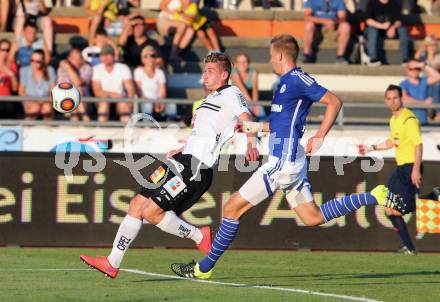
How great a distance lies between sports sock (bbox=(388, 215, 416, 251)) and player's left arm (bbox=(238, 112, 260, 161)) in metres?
5.09

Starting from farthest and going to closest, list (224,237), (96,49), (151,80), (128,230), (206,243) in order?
(96,49) < (151,80) < (206,243) < (128,230) < (224,237)

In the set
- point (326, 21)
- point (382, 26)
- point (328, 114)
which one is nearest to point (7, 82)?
point (326, 21)

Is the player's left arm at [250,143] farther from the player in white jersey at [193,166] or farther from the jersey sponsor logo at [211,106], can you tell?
the jersey sponsor logo at [211,106]

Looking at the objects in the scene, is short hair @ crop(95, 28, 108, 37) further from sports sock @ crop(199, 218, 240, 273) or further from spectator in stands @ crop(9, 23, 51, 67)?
sports sock @ crop(199, 218, 240, 273)

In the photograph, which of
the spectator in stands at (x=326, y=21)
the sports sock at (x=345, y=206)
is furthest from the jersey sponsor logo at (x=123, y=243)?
the spectator in stands at (x=326, y=21)

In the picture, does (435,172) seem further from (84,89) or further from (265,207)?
(84,89)

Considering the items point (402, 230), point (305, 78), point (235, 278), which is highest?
point (305, 78)

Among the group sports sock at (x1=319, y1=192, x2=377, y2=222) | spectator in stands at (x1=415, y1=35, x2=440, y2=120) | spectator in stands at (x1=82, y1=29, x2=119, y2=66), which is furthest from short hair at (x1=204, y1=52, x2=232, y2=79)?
spectator in stands at (x1=415, y1=35, x2=440, y2=120)

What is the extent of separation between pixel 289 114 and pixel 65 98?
412 cm

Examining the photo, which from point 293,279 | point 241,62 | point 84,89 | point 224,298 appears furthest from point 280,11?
point 224,298

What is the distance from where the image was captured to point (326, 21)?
2269cm

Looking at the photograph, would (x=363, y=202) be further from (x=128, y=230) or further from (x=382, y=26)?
(x=382, y=26)

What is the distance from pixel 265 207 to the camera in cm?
1730

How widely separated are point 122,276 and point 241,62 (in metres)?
8.65
